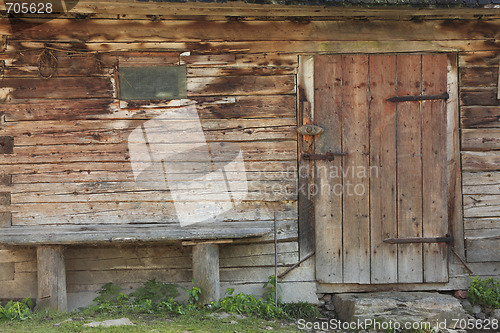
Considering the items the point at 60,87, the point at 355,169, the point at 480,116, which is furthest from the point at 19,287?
the point at 480,116

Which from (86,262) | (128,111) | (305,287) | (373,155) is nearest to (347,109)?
(373,155)

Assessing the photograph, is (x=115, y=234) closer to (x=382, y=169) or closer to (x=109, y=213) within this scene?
(x=109, y=213)

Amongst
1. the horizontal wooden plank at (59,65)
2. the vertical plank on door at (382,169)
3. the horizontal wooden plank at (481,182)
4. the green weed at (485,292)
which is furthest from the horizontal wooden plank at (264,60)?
the green weed at (485,292)

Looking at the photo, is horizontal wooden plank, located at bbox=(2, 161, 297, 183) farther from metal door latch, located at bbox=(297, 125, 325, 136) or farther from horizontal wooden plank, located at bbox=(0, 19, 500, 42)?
metal door latch, located at bbox=(297, 125, 325, 136)

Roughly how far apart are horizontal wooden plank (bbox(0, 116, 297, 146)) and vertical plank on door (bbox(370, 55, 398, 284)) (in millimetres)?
925

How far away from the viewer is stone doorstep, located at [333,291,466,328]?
186 inches

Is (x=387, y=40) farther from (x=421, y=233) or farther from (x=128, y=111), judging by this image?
(x=128, y=111)

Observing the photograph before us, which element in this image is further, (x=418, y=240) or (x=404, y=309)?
(x=418, y=240)

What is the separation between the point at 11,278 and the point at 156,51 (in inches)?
115

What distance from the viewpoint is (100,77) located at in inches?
203

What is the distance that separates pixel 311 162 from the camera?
5.26m

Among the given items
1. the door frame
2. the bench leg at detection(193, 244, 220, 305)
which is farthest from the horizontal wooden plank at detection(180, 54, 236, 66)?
the bench leg at detection(193, 244, 220, 305)

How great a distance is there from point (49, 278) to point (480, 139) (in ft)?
15.9

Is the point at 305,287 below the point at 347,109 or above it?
below
